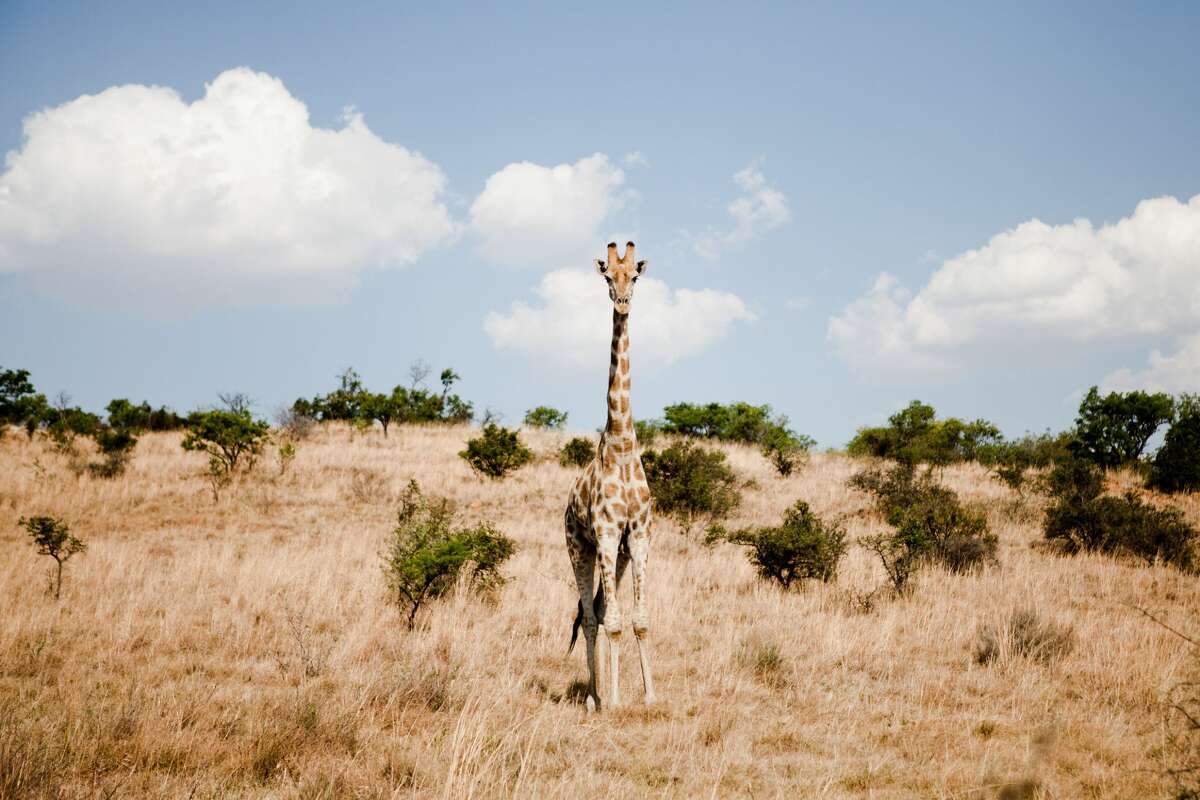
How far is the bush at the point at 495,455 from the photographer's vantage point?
22344 millimetres

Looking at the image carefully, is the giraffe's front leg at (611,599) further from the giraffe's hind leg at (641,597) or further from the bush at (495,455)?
the bush at (495,455)

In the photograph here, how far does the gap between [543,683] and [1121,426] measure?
93.9 feet

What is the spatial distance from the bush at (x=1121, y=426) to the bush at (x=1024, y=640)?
22.3 metres

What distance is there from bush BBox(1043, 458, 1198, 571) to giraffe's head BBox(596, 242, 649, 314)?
42.5 feet

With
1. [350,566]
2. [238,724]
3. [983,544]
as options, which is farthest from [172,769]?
[983,544]

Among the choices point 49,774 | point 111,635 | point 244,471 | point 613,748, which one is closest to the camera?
point 49,774

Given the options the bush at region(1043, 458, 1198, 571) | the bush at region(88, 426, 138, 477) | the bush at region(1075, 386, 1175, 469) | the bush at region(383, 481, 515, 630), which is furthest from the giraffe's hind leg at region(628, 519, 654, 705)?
the bush at region(1075, 386, 1175, 469)

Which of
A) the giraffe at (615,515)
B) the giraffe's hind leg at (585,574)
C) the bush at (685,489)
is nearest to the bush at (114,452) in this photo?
the bush at (685,489)

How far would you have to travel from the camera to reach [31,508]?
17.8 meters

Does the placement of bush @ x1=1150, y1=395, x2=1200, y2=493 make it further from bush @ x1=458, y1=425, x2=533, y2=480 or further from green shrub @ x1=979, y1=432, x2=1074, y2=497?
bush @ x1=458, y1=425, x2=533, y2=480

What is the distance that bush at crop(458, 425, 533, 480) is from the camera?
73.3 ft

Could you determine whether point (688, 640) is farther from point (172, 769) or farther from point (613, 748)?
point (172, 769)

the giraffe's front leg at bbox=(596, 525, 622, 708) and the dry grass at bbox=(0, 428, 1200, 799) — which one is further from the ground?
the giraffe's front leg at bbox=(596, 525, 622, 708)

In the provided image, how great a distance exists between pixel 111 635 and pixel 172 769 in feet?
14.8
